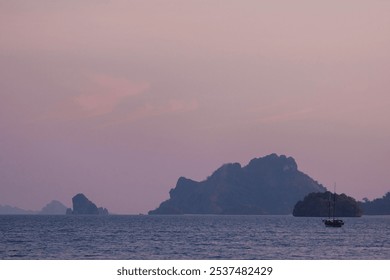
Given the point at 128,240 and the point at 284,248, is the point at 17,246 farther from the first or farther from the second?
the point at 284,248

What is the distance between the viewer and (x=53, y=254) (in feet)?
354

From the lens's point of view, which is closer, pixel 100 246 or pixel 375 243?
pixel 100 246

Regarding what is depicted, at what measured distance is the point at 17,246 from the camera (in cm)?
12275
